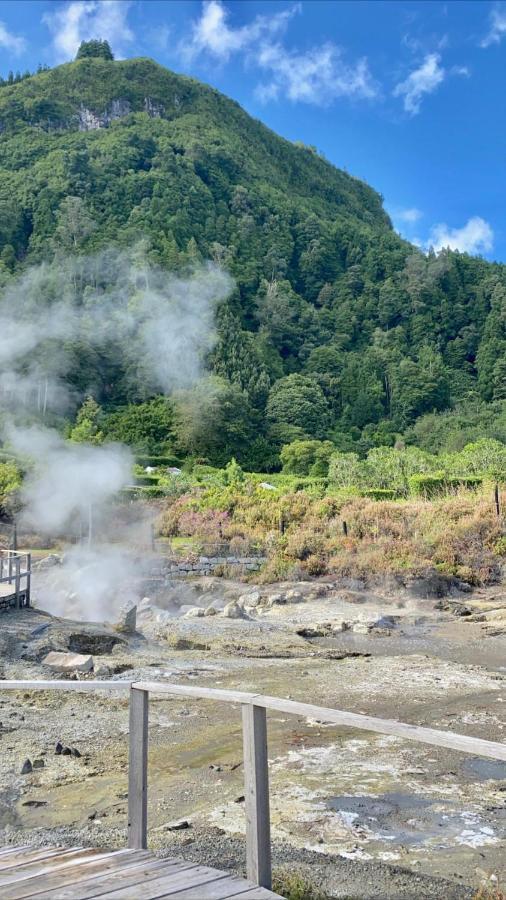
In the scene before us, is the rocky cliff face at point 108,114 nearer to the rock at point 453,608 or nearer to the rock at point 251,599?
the rock at point 251,599

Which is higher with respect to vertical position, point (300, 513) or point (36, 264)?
point (36, 264)

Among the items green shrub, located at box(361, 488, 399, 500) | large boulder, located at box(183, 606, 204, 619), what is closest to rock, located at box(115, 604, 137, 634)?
large boulder, located at box(183, 606, 204, 619)

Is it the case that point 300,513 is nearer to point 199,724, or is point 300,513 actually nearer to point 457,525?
point 457,525

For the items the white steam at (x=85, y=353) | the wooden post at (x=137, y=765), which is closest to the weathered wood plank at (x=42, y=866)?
the wooden post at (x=137, y=765)

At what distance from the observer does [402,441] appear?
251 ft

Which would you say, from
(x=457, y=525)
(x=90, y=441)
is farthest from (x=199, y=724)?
(x=90, y=441)

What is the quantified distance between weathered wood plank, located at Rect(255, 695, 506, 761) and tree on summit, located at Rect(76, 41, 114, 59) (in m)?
181

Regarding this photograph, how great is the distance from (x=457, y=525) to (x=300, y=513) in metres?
5.88

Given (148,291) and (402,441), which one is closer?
(402,441)

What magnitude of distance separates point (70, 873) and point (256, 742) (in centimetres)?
90

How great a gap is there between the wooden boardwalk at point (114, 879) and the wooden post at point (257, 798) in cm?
30

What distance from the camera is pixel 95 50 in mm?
161500

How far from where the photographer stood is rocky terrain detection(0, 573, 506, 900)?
4.66 meters

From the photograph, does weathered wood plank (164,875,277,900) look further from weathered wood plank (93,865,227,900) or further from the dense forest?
the dense forest
